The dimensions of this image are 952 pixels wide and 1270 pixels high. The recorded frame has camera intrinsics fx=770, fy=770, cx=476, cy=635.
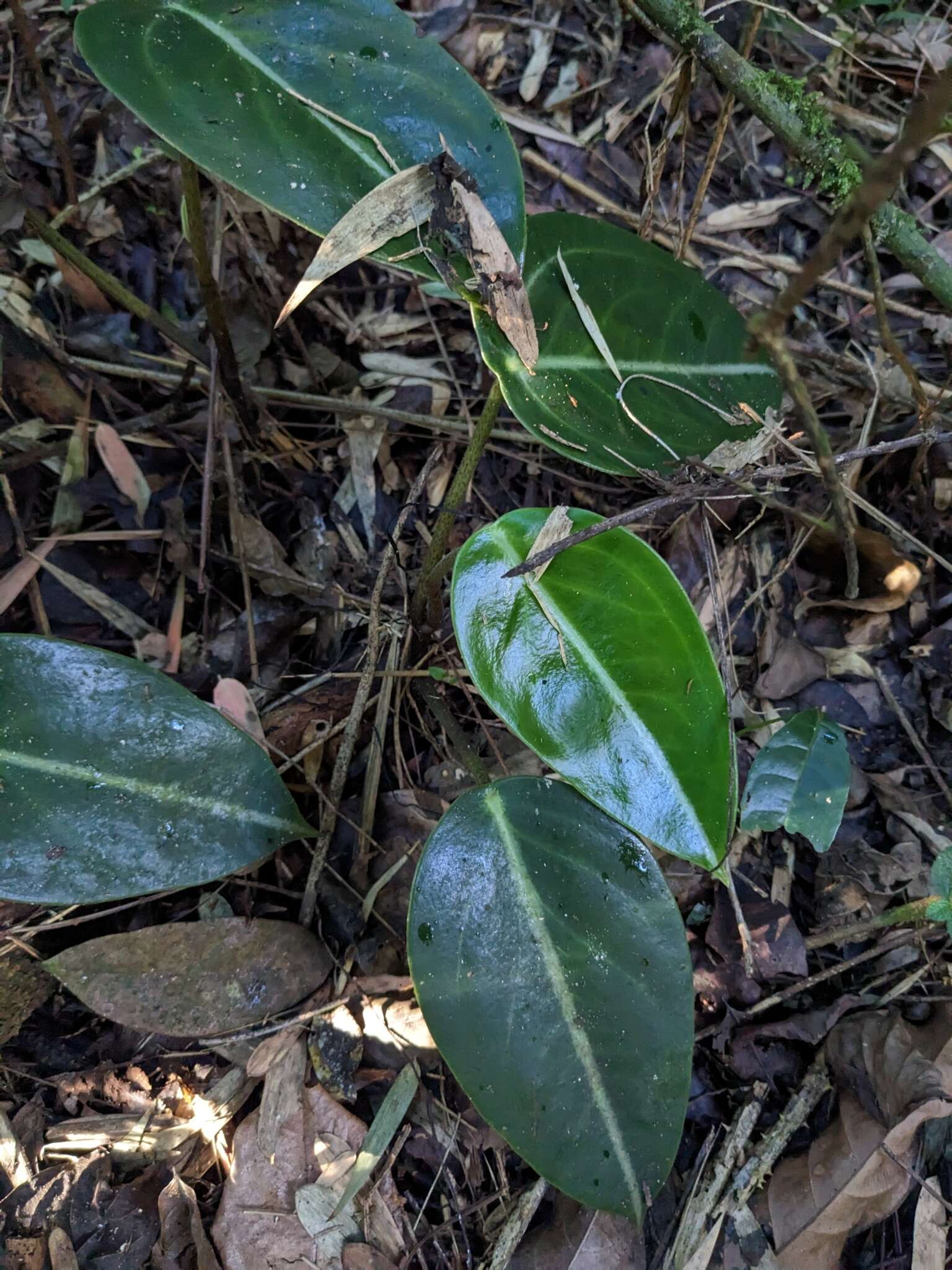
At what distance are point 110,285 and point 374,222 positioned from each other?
457 millimetres

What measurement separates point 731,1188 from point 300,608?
2.87ft

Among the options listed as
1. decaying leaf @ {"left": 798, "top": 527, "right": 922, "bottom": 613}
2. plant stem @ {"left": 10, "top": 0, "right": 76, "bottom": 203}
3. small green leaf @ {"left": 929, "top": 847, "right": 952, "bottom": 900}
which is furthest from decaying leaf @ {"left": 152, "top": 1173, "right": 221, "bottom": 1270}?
plant stem @ {"left": 10, "top": 0, "right": 76, "bottom": 203}

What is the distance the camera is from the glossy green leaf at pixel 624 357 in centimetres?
78

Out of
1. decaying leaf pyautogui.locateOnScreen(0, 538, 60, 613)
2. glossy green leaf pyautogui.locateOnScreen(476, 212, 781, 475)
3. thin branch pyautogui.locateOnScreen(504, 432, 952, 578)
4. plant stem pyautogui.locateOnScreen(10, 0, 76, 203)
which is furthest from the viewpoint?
decaying leaf pyautogui.locateOnScreen(0, 538, 60, 613)

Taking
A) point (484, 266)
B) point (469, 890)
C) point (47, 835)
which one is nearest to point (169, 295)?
point (484, 266)

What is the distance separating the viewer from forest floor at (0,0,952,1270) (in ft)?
2.81

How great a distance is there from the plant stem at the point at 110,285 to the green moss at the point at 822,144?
2.54 feet

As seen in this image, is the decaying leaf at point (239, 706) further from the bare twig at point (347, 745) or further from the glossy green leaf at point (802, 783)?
the glossy green leaf at point (802, 783)

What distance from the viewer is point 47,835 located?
743mm

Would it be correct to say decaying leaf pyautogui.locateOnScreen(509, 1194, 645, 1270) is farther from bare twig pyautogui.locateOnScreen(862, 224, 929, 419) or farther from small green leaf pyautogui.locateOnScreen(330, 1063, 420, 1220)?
bare twig pyautogui.locateOnScreen(862, 224, 929, 419)

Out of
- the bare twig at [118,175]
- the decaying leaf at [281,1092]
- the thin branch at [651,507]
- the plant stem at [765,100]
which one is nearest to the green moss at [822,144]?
the plant stem at [765,100]

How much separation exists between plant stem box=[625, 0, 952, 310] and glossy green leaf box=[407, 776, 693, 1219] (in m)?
0.79

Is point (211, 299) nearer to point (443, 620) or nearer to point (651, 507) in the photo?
point (443, 620)

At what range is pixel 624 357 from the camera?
87cm
